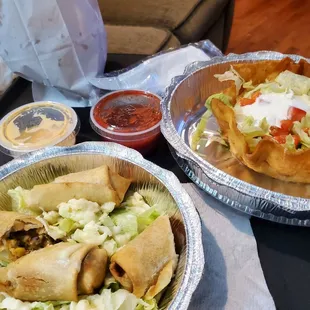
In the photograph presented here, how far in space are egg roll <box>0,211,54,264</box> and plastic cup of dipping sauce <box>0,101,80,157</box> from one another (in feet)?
0.92

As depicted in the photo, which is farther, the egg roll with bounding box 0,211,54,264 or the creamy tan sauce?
the creamy tan sauce

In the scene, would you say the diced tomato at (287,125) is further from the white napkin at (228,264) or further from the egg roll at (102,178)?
the egg roll at (102,178)

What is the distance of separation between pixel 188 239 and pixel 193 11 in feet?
6.16

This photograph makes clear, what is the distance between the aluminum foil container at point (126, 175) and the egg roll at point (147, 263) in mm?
28

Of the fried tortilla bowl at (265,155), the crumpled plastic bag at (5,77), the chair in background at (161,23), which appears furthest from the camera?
the chair in background at (161,23)

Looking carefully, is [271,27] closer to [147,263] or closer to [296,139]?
[296,139]

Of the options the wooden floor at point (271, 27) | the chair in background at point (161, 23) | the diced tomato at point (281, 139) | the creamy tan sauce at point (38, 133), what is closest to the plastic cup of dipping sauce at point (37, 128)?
the creamy tan sauce at point (38, 133)

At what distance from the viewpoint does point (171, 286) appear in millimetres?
796

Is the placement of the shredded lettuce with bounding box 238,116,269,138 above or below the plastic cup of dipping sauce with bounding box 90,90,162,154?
above

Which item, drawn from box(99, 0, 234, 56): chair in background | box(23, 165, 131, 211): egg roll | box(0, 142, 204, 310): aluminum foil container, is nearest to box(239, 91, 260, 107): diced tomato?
box(0, 142, 204, 310): aluminum foil container

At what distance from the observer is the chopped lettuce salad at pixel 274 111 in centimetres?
110

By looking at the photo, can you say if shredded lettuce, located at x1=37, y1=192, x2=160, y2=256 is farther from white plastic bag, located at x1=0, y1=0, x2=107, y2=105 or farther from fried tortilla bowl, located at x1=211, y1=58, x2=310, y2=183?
white plastic bag, located at x1=0, y1=0, x2=107, y2=105

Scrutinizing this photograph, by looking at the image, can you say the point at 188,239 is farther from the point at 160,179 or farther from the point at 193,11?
the point at 193,11

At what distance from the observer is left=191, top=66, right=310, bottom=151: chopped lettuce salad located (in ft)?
3.62
